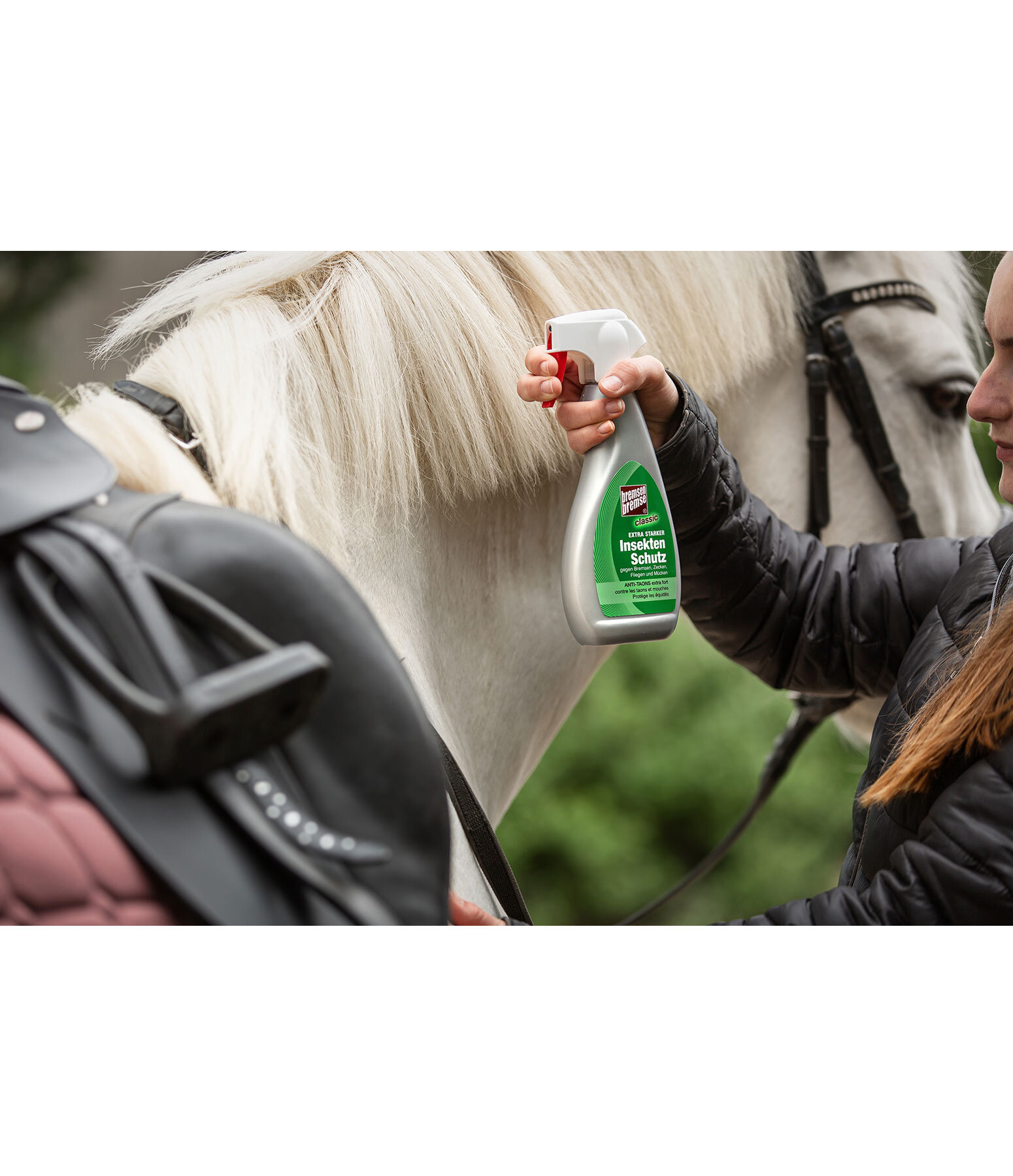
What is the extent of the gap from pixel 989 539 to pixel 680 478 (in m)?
0.26

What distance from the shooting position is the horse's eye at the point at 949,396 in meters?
0.85

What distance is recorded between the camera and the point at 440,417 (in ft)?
2.05

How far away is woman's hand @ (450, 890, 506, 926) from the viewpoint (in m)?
0.56

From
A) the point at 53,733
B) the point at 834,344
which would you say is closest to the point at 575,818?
the point at 834,344

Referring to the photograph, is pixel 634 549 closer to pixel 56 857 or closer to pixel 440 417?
pixel 440 417

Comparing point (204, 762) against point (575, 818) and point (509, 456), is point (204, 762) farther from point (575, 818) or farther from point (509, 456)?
point (575, 818)

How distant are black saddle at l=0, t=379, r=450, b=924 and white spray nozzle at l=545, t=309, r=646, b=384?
0.25 m

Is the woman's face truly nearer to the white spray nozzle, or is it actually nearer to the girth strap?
the white spray nozzle

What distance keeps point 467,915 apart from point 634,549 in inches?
10.6

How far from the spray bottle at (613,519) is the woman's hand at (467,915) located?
0.63 feet

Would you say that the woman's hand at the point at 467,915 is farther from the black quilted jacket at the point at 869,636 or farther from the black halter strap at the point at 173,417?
the black halter strap at the point at 173,417

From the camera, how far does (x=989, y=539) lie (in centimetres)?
72

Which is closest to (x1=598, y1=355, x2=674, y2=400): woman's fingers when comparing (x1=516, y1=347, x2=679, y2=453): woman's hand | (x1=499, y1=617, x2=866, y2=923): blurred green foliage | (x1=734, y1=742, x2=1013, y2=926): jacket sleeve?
(x1=516, y1=347, x2=679, y2=453): woman's hand

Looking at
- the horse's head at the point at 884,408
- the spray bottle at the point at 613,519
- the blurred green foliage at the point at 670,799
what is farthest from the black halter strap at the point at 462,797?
the blurred green foliage at the point at 670,799
